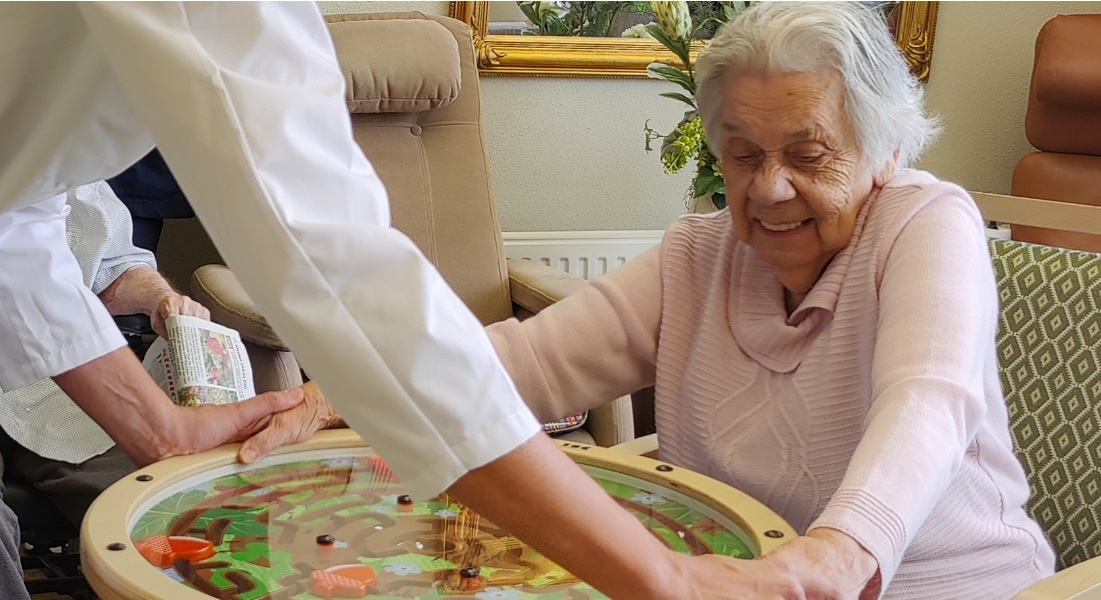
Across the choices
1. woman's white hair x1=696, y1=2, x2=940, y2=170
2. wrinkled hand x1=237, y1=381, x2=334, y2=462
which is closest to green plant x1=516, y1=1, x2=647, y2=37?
woman's white hair x1=696, y1=2, x2=940, y2=170

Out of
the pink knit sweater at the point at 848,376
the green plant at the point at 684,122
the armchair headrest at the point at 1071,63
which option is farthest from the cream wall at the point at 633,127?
the pink knit sweater at the point at 848,376

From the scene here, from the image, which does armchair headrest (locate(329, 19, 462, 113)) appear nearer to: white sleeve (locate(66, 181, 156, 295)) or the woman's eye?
white sleeve (locate(66, 181, 156, 295))

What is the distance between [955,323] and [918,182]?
0.89ft

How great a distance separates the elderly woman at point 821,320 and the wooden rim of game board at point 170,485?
132 mm

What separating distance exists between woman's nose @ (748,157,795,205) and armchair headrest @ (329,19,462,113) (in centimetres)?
145

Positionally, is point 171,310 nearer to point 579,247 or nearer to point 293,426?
point 293,426

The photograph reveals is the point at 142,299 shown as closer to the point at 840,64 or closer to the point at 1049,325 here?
the point at 840,64

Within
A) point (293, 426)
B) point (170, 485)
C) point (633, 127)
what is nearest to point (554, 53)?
point (633, 127)

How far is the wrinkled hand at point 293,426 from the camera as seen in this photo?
148 cm

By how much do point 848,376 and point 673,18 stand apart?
4.82 feet

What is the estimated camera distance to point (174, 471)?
1382mm

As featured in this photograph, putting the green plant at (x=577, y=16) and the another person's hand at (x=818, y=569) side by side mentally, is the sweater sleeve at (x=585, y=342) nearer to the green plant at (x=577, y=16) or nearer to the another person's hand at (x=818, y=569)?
the another person's hand at (x=818, y=569)

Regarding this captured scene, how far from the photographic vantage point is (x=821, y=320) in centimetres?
154

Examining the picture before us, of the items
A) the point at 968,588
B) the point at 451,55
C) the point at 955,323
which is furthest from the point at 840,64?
the point at 451,55
